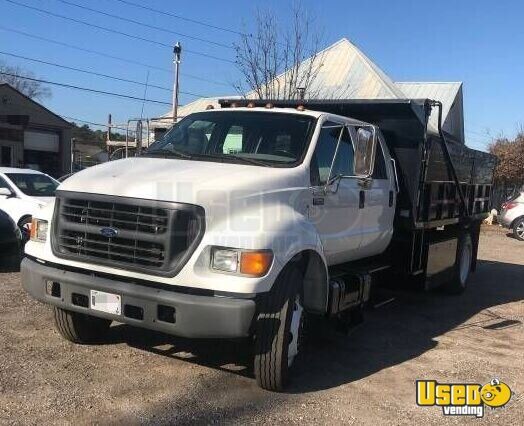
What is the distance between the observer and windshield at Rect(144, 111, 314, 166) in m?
5.40

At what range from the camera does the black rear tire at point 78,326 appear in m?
5.57

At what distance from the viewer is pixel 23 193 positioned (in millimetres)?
11375

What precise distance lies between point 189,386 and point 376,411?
4.69 feet

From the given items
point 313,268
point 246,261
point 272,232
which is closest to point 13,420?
point 246,261

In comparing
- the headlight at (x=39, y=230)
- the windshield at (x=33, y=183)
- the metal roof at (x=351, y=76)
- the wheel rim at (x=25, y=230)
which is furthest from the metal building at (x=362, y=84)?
the headlight at (x=39, y=230)

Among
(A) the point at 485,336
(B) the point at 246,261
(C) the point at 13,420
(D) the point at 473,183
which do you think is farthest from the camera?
(D) the point at 473,183

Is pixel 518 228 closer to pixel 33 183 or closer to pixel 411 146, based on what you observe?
pixel 411 146

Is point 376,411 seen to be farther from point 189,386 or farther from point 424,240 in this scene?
point 424,240

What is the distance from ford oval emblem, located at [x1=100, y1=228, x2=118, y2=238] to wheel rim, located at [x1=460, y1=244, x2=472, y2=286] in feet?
21.6

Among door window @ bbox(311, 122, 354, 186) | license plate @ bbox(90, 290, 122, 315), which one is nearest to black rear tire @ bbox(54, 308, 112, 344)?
license plate @ bbox(90, 290, 122, 315)

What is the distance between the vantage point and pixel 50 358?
530 centimetres

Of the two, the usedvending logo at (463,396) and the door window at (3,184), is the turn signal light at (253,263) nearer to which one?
the usedvending logo at (463,396)

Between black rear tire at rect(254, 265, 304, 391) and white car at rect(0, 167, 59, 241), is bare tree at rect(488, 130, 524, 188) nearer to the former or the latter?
white car at rect(0, 167, 59, 241)

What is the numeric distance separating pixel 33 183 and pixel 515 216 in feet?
53.3
